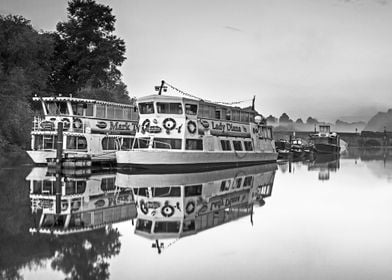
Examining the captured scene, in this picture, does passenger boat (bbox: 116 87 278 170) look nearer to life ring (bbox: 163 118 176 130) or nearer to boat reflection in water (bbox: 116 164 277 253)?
life ring (bbox: 163 118 176 130)

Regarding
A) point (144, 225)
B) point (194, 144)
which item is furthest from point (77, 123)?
point (144, 225)

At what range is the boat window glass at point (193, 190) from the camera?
2131cm

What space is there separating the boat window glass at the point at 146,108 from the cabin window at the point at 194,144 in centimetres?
354

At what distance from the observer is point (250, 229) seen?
560 inches

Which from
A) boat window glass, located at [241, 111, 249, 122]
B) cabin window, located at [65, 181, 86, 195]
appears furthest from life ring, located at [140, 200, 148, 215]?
boat window glass, located at [241, 111, 249, 122]

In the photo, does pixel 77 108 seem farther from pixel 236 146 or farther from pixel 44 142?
pixel 236 146

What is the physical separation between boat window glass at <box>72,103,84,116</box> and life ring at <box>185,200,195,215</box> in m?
21.4

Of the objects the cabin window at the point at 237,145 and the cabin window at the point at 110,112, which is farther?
the cabin window at the point at 237,145

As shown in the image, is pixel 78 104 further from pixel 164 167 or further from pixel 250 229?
pixel 250 229

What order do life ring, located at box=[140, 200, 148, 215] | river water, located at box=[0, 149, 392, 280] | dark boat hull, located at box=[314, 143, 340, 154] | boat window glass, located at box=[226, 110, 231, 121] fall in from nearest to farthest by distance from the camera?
river water, located at box=[0, 149, 392, 280], life ring, located at box=[140, 200, 148, 215], boat window glass, located at box=[226, 110, 231, 121], dark boat hull, located at box=[314, 143, 340, 154]

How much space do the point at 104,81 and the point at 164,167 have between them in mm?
37221

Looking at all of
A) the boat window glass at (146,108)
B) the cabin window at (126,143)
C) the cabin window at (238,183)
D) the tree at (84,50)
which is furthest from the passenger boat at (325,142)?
the cabin window at (238,183)

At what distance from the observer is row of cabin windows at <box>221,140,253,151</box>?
41.5m

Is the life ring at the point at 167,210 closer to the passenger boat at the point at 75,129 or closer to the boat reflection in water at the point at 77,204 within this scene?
the boat reflection in water at the point at 77,204
